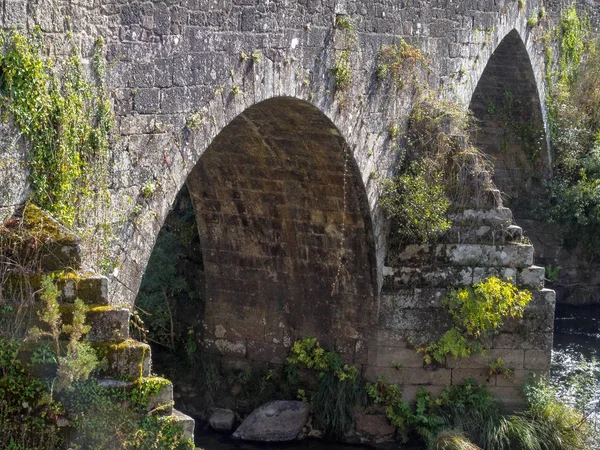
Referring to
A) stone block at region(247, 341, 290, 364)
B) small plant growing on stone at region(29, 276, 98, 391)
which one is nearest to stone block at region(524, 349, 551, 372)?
stone block at region(247, 341, 290, 364)

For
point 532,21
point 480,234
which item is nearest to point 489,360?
point 480,234

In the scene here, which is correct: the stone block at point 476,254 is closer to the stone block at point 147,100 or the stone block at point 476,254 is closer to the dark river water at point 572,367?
the dark river water at point 572,367

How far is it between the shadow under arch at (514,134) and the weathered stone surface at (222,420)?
6968 mm

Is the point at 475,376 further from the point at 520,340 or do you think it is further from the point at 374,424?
the point at 374,424

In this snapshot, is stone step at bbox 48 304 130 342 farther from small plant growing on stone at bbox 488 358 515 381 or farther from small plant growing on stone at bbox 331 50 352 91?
small plant growing on stone at bbox 488 358 515 381

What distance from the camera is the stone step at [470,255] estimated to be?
10.2 meters

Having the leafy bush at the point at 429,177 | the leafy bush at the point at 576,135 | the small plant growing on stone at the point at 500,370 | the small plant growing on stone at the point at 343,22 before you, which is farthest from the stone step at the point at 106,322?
the leafy bush at the point at 576,135

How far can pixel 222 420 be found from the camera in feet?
35.4

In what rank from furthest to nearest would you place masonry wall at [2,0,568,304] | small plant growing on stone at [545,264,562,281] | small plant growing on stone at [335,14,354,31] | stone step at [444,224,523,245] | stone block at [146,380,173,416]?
small plant growing on stone at [545,264,562,281], stone step at [444,224,523,245], small plant growing on stone at [335,14,354,31], masonry wall at [2,0,568,304], stone block at [146,380,173,416]

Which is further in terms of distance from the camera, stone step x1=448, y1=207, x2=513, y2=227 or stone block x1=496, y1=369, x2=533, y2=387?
stone block x1=496, y1=369, x2=533, y2=387

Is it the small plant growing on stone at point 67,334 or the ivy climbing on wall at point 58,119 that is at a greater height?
the ivy climbing on wall at point 58,119

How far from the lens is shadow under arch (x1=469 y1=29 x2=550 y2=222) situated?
1603 cm

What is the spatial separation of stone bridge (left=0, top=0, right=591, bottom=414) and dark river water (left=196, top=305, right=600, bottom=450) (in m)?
0.89

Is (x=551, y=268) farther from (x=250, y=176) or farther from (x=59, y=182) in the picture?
(x=59, y=182)
